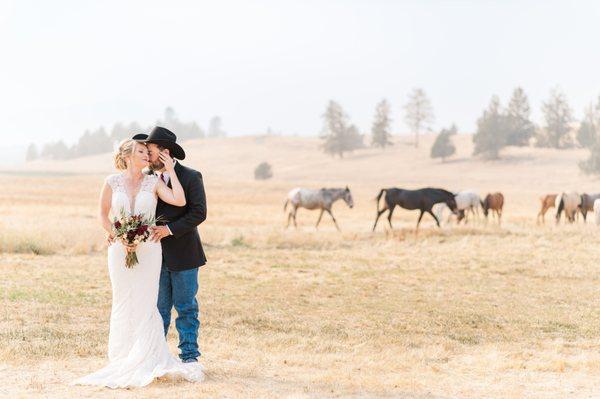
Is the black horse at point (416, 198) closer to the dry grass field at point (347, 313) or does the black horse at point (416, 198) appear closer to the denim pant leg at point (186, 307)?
the dry grass field at point (347, 313)

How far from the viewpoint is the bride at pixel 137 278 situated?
7117 mm

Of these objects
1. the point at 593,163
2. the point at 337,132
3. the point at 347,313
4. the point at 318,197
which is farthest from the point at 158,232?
the point at 337,132

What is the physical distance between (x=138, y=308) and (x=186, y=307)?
492 millimetres

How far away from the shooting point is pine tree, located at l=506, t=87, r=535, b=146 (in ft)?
312

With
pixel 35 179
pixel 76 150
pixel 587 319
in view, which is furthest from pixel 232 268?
pixel 76 150

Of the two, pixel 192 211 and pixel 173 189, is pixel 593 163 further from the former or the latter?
pixel 173 189

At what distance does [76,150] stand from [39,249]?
513 ft

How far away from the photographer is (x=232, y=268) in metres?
17.7

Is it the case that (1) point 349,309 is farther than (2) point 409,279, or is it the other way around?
(2) point 409,279

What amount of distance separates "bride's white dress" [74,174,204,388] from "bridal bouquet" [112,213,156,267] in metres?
0.11

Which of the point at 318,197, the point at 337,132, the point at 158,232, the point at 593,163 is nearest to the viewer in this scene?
the point at 158,232

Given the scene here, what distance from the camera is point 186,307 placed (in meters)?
7.45

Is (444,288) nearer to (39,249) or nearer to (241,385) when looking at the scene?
(241,385)

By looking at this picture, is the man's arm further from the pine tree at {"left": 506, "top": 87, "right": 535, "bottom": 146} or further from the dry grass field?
the pine tree at {"left": 506, "top": 87, "right": 535, "bottom": 146}
